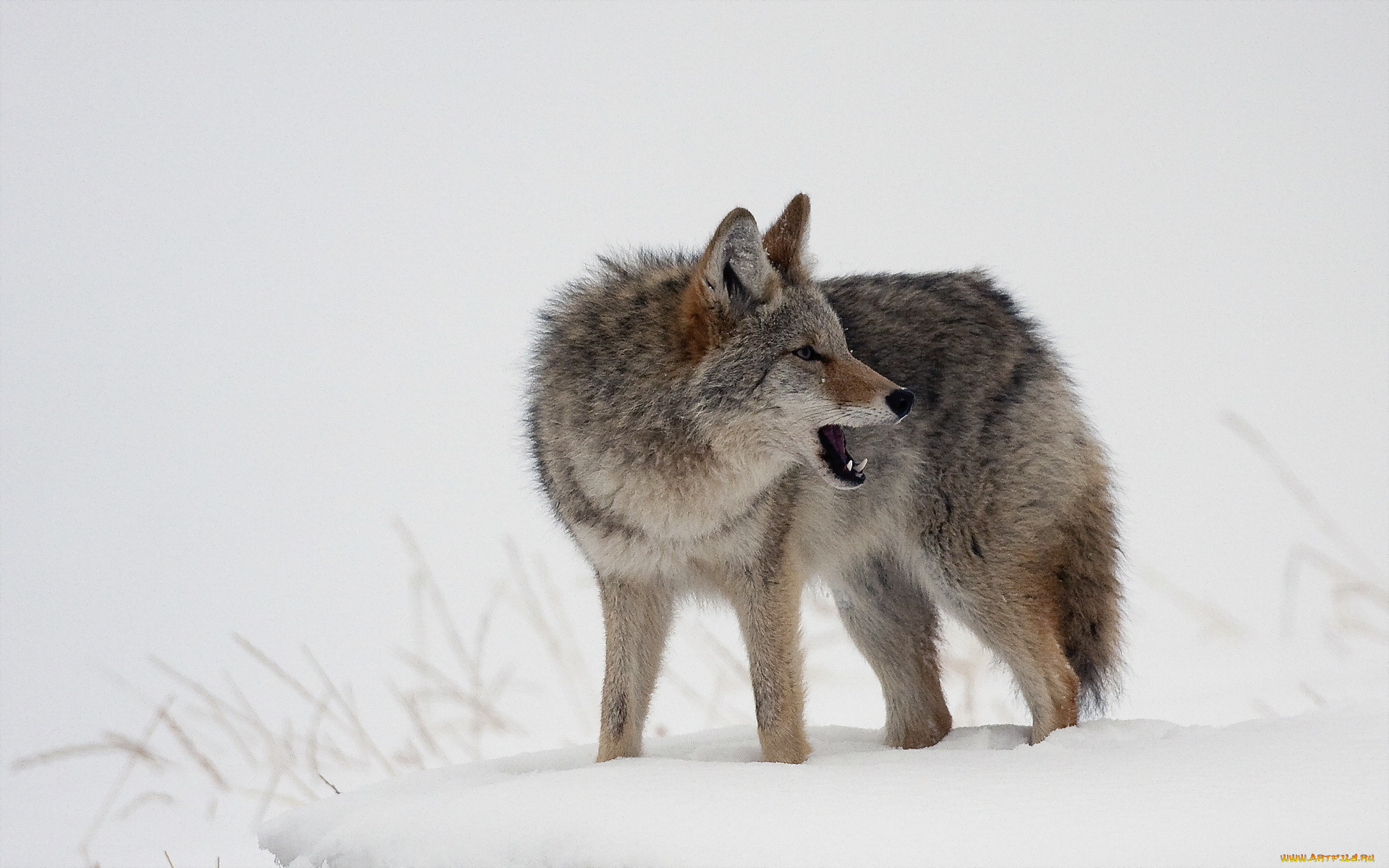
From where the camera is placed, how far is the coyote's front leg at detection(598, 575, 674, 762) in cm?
466

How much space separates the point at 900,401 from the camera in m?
4.11

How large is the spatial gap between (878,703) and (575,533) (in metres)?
3.59

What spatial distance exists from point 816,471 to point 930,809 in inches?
66.6

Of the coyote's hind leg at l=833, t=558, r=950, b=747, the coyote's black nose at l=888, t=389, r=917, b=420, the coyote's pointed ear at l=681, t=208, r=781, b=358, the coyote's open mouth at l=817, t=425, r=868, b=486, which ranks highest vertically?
the coyote's pointed ear at l=681, t=208, r=781, b=358

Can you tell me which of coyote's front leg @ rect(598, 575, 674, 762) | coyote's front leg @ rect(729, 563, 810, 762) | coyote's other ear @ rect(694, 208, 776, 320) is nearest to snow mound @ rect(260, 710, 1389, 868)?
coyote's front leg @ rect(729, 563, 810, 762)

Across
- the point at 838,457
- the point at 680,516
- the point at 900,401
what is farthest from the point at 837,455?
the point at 680,516

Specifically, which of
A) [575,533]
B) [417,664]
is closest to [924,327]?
[575,533]


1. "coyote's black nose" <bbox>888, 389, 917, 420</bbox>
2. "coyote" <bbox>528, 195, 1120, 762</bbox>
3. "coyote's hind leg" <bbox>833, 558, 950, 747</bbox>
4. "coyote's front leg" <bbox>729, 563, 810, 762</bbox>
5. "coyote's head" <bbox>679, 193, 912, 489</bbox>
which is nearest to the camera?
"coyote's black nose" <bbox>888, 389, 917, 420</bbox>

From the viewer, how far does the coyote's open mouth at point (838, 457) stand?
423 cm

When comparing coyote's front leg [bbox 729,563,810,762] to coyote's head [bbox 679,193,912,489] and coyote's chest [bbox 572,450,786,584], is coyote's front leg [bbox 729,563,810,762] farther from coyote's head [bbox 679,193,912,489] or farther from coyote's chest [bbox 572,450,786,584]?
coyote's head [bbox 679,193,912,489]

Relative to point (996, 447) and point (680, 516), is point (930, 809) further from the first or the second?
point (996, 447)

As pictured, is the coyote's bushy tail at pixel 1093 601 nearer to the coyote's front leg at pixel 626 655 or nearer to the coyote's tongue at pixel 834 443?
the coyote's tongue at pixel 834 443

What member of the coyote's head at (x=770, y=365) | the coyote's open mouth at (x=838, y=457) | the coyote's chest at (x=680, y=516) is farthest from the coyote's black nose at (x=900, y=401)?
the coyote's chest at (x=680, y=516)

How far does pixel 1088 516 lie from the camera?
5.04 metres
